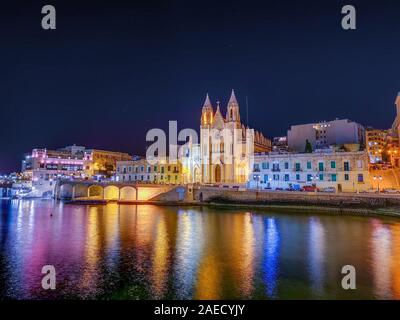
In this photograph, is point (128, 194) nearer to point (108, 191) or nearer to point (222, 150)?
point (108, 191)

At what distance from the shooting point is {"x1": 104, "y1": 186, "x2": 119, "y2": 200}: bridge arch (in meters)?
84.8

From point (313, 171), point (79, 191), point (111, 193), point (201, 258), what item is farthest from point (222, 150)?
point (201, 258)

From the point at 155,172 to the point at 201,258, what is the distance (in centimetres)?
7509

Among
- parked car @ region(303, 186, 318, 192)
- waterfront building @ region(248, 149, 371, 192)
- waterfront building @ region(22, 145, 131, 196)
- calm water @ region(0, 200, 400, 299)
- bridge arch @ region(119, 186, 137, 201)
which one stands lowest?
calm water @ region(0, 200, 400, 299)

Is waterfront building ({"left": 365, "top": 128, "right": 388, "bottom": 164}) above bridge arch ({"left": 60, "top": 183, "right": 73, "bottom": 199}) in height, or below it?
above

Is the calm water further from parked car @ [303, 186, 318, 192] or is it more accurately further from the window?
the window

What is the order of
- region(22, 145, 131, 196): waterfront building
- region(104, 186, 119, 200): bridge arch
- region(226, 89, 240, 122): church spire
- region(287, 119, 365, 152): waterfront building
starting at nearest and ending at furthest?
region(104, 186, 119, 200): bridge arch < region(287, 119, 365, 152): waterfront building < region(226, 89, 240, 122): church spire < region(22, 145, 131, 196): waterfront building

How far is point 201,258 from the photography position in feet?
86.0

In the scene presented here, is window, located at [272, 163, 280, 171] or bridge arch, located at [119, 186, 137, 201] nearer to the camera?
window, located at [272, 163, 280, 171]

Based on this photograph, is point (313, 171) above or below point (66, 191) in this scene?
above

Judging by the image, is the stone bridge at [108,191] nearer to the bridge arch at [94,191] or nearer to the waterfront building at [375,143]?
the bridge arch at [94,191]

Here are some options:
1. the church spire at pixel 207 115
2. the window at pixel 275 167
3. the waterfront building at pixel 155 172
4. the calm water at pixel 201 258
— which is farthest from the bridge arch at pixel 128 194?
the window at pixel 275 167

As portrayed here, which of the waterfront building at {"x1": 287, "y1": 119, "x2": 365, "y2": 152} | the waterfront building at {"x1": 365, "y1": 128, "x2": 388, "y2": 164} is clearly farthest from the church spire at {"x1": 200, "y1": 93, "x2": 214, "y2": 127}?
the waterfront building at {"x1": 365, "y1": 128, "x2": 388, "y2": 164}

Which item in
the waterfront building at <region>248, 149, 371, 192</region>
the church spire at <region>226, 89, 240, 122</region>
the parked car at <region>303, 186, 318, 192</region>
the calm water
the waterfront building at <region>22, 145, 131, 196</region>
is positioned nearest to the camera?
the calm water
